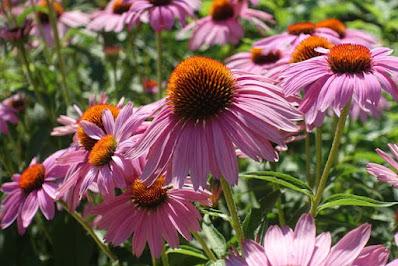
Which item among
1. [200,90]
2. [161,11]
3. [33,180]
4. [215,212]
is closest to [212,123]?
[200,90]

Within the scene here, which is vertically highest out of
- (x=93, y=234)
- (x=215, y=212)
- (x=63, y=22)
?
(x=215, y=212)

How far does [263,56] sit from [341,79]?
2.76 feet

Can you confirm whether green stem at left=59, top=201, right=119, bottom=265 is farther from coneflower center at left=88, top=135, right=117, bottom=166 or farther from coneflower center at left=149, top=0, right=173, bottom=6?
coneflower center at left=149, top=0, right=173, bottom=6

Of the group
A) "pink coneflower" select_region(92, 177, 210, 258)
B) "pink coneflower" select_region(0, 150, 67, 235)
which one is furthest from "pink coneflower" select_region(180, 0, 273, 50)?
"pink coneflower" select_region(92, 177, 210, 258)

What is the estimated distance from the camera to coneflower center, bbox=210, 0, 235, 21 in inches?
92.4

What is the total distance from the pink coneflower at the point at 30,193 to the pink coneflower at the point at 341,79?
0.69 metres

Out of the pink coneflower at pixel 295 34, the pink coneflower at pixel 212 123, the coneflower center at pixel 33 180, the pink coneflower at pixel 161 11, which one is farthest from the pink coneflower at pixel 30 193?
the pink coneflower at pixel 295 34

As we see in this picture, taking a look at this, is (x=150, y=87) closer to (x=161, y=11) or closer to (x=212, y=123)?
(x=161, y=11)

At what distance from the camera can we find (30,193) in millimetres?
1585

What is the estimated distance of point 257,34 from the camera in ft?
8.89

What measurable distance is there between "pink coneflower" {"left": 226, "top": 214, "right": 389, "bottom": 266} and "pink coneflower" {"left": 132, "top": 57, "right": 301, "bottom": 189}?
123mm

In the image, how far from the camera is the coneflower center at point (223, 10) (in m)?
2.35

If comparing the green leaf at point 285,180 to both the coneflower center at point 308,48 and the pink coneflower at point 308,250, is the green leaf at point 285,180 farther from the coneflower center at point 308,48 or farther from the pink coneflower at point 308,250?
the coneflower center at point 308,48

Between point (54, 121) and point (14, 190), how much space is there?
1.86ft
